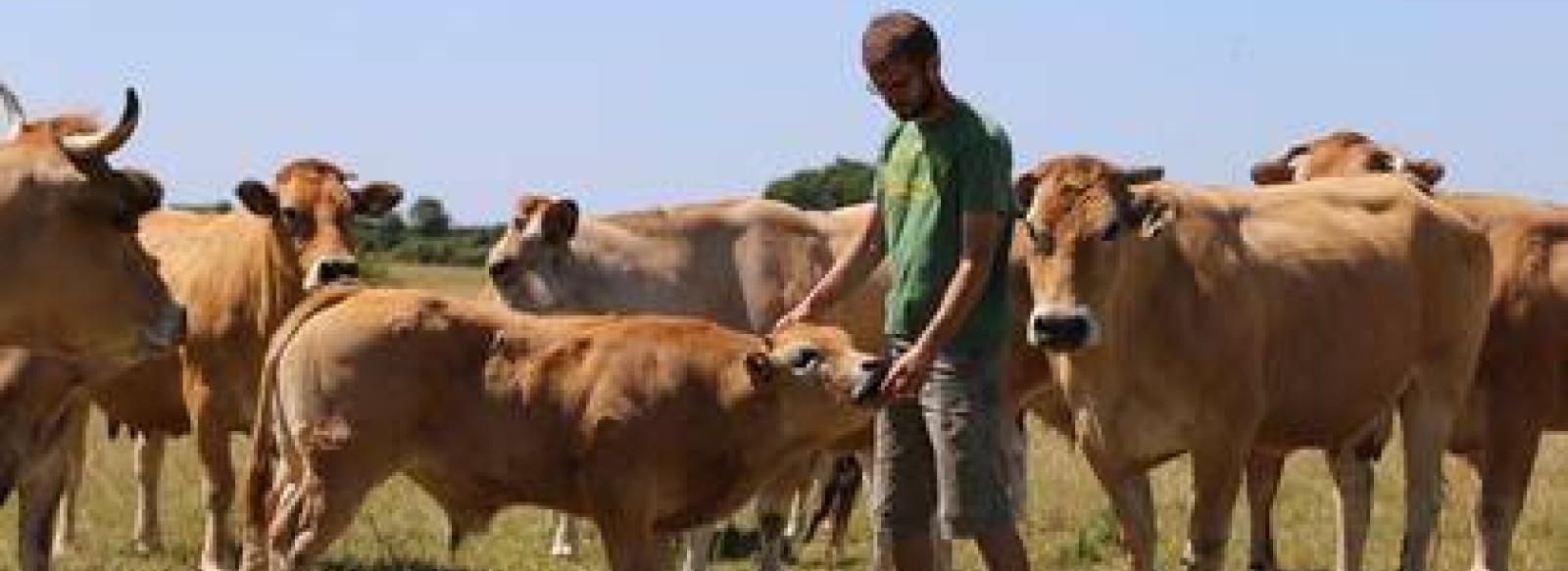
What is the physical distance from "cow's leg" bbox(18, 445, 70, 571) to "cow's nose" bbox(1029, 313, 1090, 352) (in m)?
4.82

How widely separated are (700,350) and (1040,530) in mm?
6236

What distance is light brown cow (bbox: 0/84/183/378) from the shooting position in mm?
7652

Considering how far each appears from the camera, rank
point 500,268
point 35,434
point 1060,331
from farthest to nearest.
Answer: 1. point 500,268
2. point 35,434
3. point 1060,331

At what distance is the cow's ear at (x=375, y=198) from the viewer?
44.9ft

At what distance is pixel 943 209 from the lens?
7.86m

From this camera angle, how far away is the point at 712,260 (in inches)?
513

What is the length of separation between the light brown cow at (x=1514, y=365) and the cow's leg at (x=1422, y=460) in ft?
1.37

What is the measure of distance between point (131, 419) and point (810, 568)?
12.1 feet

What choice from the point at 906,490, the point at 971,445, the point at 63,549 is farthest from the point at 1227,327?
the point at 63,549

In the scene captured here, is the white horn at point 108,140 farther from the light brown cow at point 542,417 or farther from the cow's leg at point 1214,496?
the cow's leg at point 1214,496

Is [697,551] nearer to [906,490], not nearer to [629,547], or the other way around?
[629,547]

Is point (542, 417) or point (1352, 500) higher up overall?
point (542, 417)

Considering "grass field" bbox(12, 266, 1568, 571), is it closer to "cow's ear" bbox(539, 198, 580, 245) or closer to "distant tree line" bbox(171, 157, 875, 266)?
"cow's ear" bbox(539, 198, 580, 245)

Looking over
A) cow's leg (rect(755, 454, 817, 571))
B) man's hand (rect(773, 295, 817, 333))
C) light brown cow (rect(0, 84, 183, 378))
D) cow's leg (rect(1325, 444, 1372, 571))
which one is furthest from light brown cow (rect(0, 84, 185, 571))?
cow's leg (rect(1325, 444, 1372, 571))
